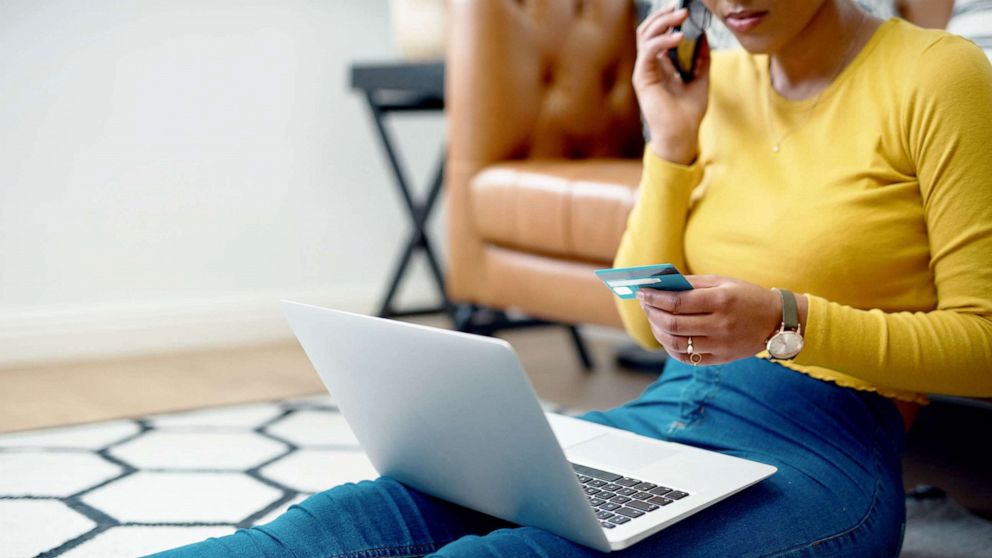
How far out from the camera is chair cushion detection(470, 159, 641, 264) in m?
1.80

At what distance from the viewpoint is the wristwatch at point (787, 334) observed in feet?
2.91

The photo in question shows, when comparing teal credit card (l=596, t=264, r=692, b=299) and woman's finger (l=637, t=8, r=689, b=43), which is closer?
teal credit card (l=596, t=264, r=692, b=299)

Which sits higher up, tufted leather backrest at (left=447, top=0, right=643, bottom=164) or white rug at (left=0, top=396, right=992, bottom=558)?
tufted leather backrest at (left=447, top=0, right=643, bottom=164)

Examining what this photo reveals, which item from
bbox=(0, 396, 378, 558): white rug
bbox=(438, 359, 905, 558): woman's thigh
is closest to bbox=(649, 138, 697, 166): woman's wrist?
bbox=(438, 359, 905, 558): woman's thigh

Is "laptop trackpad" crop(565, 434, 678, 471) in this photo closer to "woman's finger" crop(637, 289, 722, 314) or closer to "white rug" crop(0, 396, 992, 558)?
"woman's finger" crop(637, 289, 722, 314)

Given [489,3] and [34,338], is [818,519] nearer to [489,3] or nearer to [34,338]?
[489,3]

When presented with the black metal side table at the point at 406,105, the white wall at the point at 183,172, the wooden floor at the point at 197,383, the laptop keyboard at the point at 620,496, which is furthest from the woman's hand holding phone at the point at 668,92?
the white wall at the point at 183,172

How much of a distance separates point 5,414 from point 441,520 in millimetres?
1297

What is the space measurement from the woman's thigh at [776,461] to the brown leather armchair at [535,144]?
2.69ft

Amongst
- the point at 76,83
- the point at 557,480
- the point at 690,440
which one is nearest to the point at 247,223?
the point at 76,83

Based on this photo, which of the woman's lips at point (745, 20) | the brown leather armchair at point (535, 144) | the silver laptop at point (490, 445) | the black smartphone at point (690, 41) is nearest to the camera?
the silver laptop at point (490, 445)

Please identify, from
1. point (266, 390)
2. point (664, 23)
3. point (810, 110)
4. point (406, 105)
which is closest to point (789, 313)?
point (810, 110)

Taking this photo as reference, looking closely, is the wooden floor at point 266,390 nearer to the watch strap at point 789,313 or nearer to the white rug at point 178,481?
the white rug at point 178,481

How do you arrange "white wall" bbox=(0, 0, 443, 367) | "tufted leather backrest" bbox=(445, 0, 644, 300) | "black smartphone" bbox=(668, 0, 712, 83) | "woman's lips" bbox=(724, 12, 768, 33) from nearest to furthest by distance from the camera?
"woman's lips" bbox=(724, 12, 768, 33), "black smartphone" bbox=(668, 0, 712, 83), "tufted leather backrest" bbox=(445, 0, 644, 300), "white wall" bbox=(0, 0, 443, 367)
